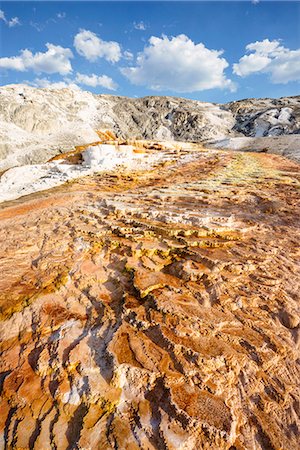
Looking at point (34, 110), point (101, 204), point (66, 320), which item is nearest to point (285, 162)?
point (101, 204)

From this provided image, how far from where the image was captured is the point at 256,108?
42.3 meters

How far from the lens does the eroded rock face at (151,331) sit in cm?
211

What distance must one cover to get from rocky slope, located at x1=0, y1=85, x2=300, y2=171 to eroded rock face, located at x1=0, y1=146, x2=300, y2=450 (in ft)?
60.3

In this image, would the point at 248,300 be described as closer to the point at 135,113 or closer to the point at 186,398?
the point at 186,398

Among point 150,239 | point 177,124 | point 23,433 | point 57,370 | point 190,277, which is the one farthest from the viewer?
point 177,124

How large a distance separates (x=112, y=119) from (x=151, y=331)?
3960 cm

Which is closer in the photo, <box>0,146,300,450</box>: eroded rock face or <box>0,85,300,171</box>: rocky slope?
<box>0,146,300,450</box>: eroded rock face

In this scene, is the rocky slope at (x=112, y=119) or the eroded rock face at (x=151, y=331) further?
the rocky slope at (x=112, y=119)

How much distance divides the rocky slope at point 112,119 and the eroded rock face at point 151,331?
60.3ft

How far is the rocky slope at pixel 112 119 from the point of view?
90.8ft

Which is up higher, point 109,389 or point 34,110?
point 34,110

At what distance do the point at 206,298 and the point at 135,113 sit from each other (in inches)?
1655

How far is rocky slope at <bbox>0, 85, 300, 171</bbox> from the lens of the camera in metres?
27.7

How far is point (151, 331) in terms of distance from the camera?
2.91 metres
